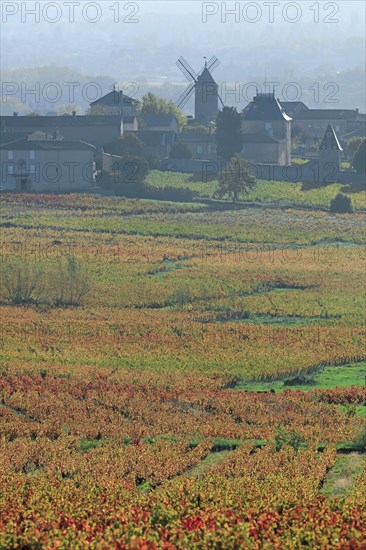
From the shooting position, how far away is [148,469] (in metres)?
29.1

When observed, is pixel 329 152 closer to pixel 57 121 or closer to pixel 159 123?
pixel 57 121

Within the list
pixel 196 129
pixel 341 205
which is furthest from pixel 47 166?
pixel 196 129

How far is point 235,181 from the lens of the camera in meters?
90.4

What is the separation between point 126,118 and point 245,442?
254 feet

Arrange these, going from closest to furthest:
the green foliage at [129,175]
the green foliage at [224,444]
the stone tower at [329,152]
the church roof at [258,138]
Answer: the green foliage at [224,444]
the green foliage at [129,175]
the stone tower at [329,152]
the church roof at [258,138]

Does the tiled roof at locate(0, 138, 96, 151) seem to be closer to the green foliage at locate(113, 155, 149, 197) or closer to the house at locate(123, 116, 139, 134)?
the green foliage at locate(113, 155, 149, 197)

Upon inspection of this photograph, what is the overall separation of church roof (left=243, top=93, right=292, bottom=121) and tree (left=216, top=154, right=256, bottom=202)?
18.1 metres

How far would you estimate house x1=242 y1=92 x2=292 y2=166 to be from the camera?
104 metres

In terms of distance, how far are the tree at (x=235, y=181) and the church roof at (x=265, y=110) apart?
18093 mm

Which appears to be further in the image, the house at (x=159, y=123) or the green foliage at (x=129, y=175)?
the house at (x=159, y=123)

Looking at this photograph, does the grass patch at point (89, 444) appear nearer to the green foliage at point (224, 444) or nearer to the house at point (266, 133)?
the green foliage at point (224, 444)

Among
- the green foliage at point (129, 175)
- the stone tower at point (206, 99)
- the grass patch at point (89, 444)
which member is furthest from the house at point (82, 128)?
the grass patch at point (89, 444)

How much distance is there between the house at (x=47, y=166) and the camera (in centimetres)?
9262

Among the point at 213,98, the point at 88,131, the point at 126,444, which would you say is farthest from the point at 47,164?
the point at 126,444
